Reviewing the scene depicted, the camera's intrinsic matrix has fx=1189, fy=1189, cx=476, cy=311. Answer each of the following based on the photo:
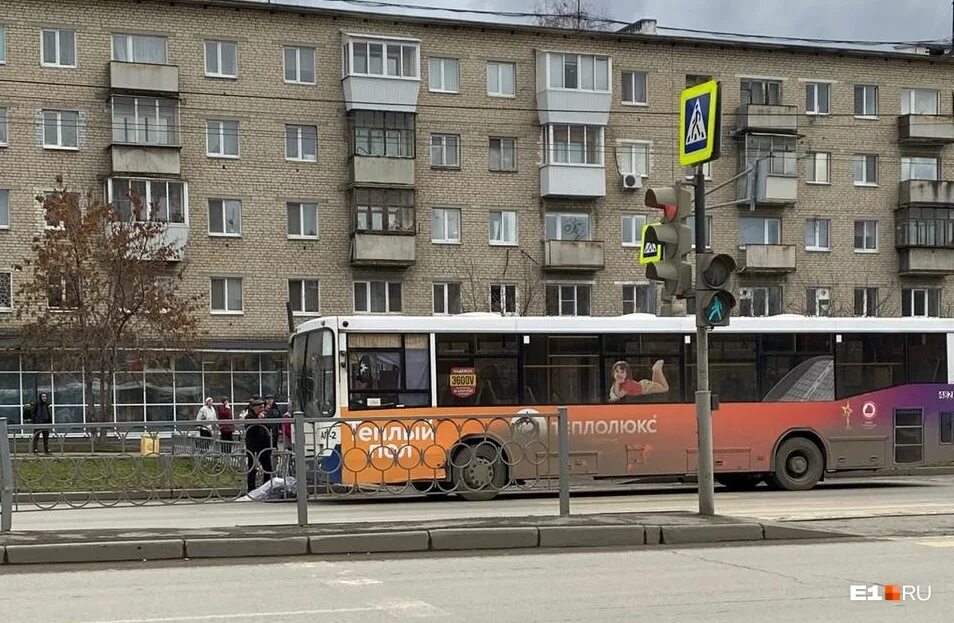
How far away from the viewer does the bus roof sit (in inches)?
731

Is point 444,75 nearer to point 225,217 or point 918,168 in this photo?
point 225,217

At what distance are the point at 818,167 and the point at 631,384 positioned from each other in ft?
114

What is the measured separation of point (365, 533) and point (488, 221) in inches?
1419

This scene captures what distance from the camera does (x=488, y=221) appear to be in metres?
47.1

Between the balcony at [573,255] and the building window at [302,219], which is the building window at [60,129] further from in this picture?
the balcony at [573,255]

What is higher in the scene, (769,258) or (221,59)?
(221,59)

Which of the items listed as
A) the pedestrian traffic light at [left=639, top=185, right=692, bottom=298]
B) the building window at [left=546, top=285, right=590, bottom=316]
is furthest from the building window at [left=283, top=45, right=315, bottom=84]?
the pedestrian traffic light at [left=639, top=185, right=692, bottom=298]

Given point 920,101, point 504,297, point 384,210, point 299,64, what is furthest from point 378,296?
point 920,101

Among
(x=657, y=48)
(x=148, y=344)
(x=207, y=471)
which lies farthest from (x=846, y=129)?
(x=207, y=471)

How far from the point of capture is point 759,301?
50.1 meters

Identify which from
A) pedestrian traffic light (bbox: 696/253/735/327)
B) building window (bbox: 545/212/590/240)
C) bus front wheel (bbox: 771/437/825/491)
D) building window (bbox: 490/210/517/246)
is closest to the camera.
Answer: pedestrian traffic light (bbox: 696/253/735/327)

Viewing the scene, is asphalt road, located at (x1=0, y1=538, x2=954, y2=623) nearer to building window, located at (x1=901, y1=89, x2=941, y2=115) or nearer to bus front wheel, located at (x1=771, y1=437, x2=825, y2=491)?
bus front wheel, located at (x1=771, y1=437, x2=825, y2=491)

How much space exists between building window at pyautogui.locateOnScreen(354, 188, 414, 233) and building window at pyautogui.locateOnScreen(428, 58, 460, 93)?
14.9ft

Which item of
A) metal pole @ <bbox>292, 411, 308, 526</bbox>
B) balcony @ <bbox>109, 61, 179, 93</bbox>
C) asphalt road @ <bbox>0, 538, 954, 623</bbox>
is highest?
balcony @ <bbox>109, 61, 179, 93</bbox>
